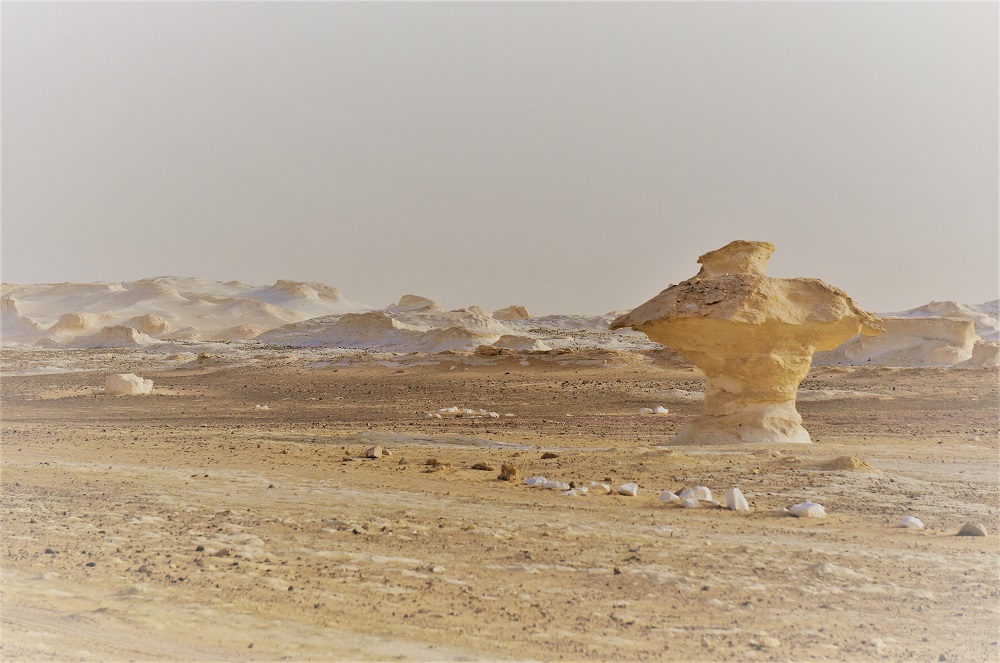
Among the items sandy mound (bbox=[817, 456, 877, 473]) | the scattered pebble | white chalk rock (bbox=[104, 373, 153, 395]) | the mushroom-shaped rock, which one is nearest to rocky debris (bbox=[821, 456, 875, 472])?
sandy mound (bbox=[817, 456, 877, 473])

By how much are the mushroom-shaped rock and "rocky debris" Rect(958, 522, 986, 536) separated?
5949 millimetres

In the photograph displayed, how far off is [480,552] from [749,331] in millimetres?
8326

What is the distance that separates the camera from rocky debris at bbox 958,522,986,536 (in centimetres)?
730

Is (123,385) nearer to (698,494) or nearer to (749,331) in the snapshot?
(749,331)

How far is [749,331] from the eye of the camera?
13.4 m

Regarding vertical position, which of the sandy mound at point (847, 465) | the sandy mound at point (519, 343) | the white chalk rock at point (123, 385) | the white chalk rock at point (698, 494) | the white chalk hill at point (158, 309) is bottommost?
the white chalk rock at point (123, 385)

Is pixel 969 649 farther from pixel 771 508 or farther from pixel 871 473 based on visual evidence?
pixel 871 473

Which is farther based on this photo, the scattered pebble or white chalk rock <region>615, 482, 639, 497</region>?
the scattered pebble

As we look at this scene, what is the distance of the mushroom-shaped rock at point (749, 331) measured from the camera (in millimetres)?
13359

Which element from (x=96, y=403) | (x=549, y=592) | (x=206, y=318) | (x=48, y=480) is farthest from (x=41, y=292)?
(x=549, y=592)

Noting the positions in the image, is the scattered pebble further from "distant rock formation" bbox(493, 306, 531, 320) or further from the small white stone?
"distant rock formation" bbox(493, 306, 531, 320)

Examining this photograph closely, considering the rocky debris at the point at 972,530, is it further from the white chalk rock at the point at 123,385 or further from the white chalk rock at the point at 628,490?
the white chalk rock at the point at 123,385

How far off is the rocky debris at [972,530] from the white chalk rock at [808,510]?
1.21 metres

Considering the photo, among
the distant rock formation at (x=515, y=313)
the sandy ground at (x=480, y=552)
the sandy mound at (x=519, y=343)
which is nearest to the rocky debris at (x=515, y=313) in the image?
the distant rock formation at (x=515, y=313)
